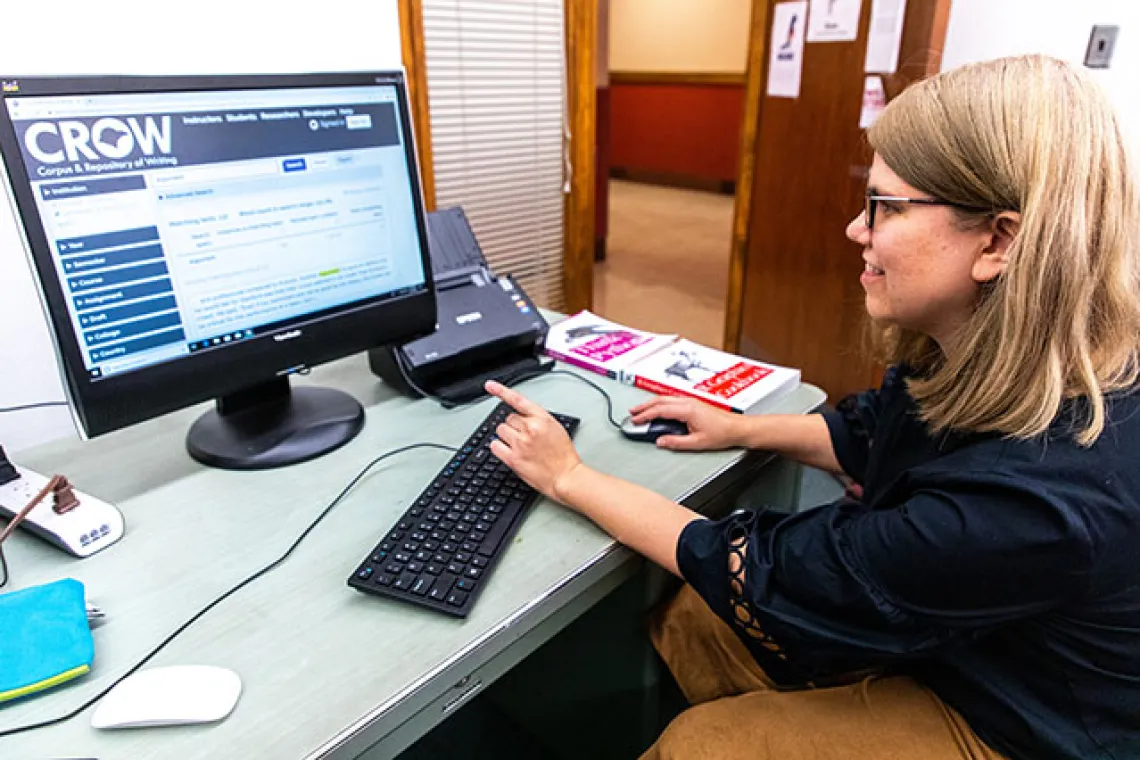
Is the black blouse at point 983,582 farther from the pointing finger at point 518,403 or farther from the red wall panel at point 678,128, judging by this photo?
the red wall panel at point 678,128

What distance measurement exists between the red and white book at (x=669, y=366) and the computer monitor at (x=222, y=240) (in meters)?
0.34

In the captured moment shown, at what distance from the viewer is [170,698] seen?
687 mm

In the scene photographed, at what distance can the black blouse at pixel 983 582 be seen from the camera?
0.73 m

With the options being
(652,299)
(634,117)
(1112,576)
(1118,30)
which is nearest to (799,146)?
(1118,30)

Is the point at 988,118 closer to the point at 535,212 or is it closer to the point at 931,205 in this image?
the point at 931,205

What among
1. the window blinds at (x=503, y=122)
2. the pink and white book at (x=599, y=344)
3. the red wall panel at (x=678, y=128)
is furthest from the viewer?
the red wall panel at (x=678, y=128)

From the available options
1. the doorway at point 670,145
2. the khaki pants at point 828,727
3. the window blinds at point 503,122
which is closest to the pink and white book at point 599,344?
the khaki pants at point 828,727

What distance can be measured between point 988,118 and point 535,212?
6.60 ft

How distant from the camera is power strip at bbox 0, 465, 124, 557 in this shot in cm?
90

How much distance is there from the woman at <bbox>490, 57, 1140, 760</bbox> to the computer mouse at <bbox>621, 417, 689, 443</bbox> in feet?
0.65

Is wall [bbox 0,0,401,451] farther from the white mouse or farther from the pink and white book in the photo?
the white mouse

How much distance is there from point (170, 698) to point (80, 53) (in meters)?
1.36

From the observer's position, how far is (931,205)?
843 mm

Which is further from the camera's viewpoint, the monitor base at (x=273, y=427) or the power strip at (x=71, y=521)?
the monitor base at (x=273, y=427)
